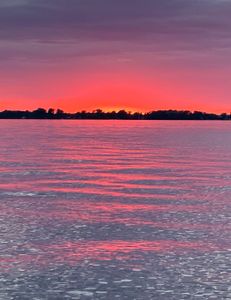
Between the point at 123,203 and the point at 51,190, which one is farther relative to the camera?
the point at 51,190

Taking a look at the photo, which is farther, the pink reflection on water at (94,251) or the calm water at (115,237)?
the pink reflection on water at (94,251)

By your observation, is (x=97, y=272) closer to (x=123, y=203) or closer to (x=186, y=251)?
(x=186, y=251)

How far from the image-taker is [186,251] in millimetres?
13992

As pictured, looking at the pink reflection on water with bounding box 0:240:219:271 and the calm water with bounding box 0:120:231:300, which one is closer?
the calm water with bounding box 0:120:231:300

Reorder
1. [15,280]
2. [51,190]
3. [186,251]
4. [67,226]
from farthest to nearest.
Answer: [51,190] < [67,226] < [186,251] < [15,280]

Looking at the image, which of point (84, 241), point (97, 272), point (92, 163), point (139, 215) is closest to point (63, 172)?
point (92, 163)

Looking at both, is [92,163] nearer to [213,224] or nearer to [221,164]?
[221,164]

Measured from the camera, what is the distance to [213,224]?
1711 cm

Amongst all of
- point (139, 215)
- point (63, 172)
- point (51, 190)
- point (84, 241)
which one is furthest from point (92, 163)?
point (84, 241)

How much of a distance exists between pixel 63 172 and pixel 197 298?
2156 cm

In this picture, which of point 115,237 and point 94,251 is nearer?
point 94,251

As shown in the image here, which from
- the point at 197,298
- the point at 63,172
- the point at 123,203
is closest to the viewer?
the point at 197,298

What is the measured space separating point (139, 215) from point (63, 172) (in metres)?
13.8

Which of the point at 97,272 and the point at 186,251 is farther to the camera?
the point at 186,251
